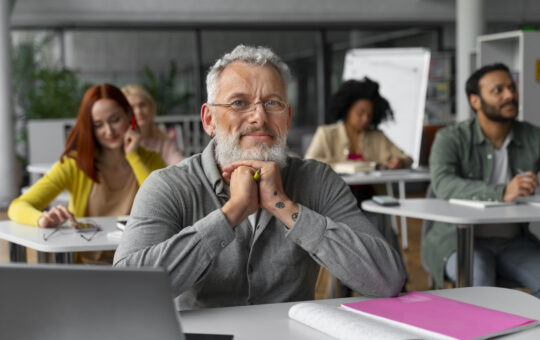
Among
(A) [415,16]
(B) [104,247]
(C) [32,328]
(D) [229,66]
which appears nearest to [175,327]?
(C) [32,328]

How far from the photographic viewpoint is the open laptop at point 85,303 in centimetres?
93

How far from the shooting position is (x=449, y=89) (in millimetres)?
9617

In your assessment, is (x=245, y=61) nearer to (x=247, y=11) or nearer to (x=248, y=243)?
(x=248, y=243)

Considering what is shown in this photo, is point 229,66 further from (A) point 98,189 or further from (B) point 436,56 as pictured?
(B) point 436,56

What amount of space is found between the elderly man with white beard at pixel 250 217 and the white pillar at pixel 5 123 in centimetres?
686

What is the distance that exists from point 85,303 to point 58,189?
2152 mm

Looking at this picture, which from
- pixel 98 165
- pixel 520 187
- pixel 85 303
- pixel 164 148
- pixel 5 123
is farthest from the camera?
pixel 5 123

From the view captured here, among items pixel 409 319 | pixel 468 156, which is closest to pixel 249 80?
pixel 409 319

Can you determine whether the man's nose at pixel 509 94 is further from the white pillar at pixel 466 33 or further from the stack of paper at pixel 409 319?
the white pillar at pixel 466 33

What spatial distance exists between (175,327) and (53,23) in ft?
30.0

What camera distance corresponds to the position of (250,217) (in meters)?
1.77

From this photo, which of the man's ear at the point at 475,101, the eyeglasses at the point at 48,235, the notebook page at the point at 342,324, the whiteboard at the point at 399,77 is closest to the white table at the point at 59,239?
the eyeglasses at the point at 48,235

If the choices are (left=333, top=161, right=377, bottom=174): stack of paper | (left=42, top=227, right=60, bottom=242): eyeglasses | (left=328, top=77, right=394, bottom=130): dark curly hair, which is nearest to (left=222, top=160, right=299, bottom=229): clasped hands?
(left=42, top=227, right=60, bottom=242): eyeglasses

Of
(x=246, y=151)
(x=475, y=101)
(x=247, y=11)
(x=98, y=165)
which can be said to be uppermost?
(x=247, y=11)
